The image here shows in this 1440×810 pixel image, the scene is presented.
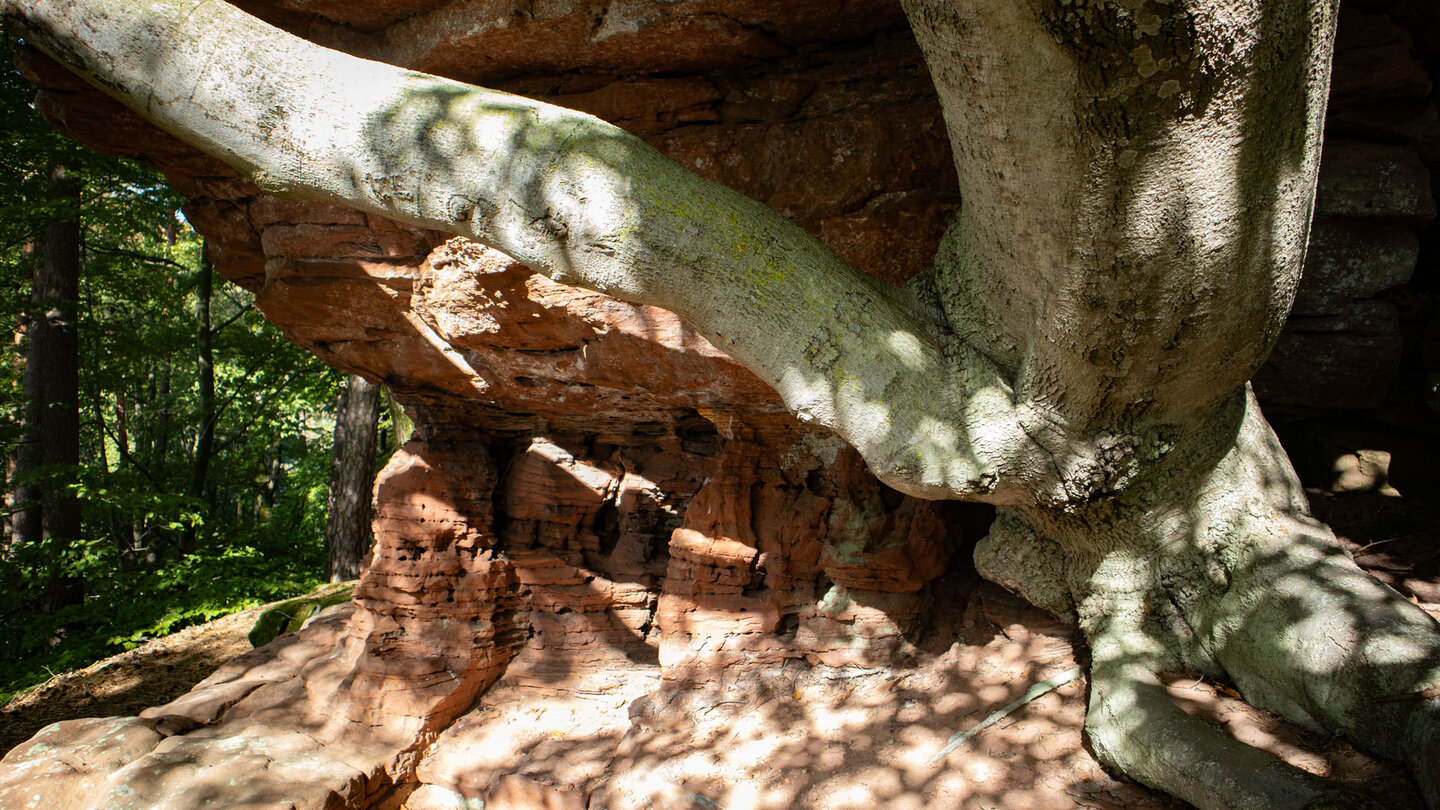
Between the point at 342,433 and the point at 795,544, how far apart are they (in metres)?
7.90

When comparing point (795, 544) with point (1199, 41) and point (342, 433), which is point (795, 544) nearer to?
point (1199, 41)

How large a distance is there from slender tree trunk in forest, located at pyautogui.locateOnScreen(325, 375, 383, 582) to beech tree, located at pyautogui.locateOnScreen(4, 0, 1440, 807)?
8.28 meters

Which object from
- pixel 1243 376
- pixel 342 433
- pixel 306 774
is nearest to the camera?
pixel 1243 376

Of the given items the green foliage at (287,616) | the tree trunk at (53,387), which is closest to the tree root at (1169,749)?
the green foliage at (287,616)

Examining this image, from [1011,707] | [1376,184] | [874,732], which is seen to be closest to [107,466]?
[874,732]

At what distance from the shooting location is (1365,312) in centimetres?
414

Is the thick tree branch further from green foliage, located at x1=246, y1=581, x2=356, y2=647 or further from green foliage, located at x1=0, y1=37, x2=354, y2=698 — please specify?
green foliage, located at x1=0, y1=37, x2=354, y2=698

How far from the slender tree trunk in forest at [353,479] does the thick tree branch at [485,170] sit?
27.1 feet

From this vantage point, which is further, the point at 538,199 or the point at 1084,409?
the point at 1084,409

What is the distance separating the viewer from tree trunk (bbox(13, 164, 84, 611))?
29.8 ft

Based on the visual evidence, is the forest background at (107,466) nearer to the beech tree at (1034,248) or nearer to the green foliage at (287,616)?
the green foliage at (287,616)

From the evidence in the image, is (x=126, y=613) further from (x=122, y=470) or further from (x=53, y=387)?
(x=53, y=387)

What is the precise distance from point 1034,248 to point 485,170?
1746mm

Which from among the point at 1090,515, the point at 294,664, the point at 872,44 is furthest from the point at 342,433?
the point at 1090,515
